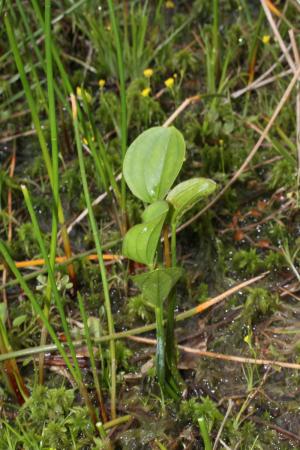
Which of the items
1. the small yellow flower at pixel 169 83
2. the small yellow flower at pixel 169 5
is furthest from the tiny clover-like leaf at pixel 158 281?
the small yellow flower at pixel 169 5

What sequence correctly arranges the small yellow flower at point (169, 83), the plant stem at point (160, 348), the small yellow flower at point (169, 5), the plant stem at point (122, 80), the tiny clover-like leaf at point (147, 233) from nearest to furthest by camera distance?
the tiny clover-like leaf at point (147, 233)
the plant stem at point (160, 348)
the plant stem at point (122, 80)
the small yellow flower at point (169, 83)
the small yellow flower at point (169, 5)

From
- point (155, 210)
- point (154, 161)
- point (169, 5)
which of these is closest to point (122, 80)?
point (154, 161)

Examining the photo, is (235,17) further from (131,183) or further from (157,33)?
(131,183)

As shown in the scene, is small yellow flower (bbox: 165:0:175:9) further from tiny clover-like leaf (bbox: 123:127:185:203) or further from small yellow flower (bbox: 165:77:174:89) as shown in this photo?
tiny clover-like leaf (bbox: 123:127:185:203)

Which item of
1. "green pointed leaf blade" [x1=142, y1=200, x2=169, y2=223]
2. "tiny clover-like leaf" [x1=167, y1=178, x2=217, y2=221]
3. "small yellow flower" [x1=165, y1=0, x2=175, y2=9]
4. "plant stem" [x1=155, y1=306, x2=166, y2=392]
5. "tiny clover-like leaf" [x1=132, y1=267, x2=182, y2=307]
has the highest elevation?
"green pointed leaf blade" [x1=142, y1=200, x2=169, y2=223]

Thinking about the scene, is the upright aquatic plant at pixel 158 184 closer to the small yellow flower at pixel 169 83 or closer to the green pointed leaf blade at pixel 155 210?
the green pointed leaf blade at pixel 155 210

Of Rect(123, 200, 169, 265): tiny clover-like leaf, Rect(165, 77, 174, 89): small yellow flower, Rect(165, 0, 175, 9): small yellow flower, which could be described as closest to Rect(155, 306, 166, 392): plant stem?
Rect(123, 200, 169, 265): tiny clover-like leaf

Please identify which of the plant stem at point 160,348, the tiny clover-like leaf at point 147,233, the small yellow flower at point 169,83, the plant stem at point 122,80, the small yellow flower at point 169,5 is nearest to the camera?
the tiny clover-like leaf at point 147,233
